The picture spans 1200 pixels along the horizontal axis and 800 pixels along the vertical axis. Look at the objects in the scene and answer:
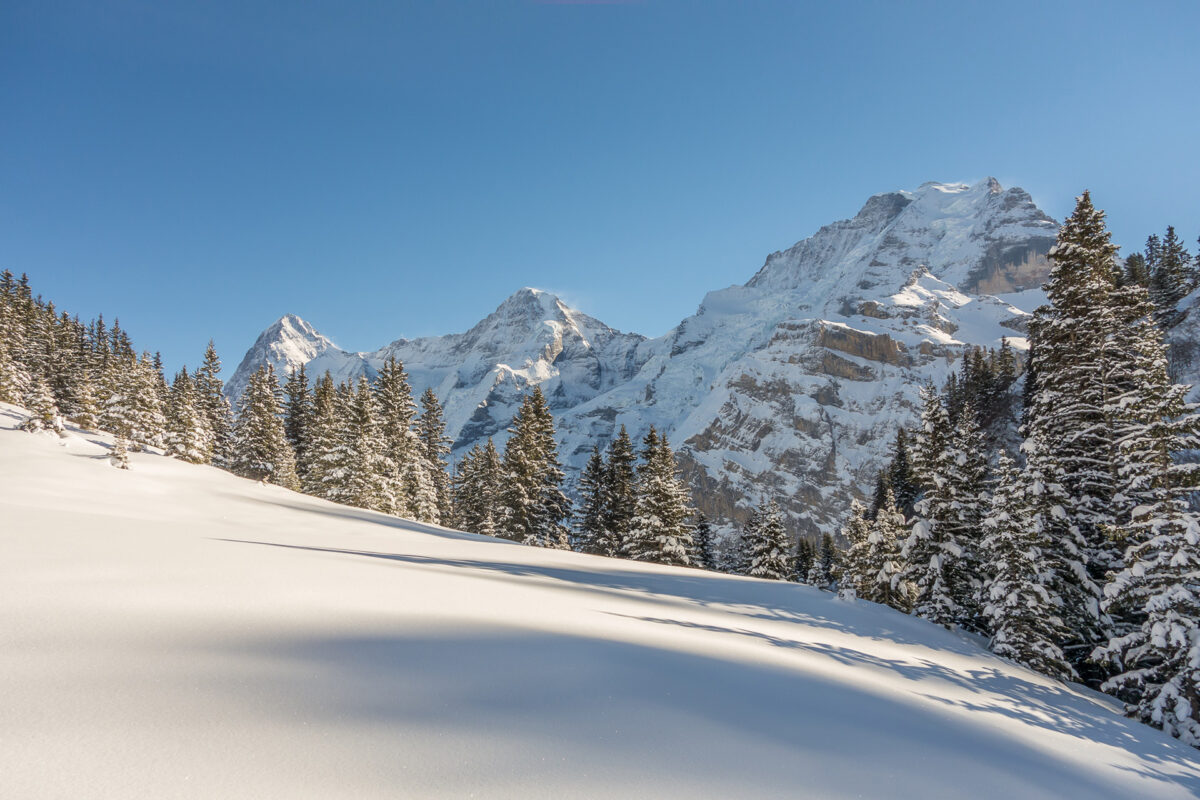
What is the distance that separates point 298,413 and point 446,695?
52170 mm

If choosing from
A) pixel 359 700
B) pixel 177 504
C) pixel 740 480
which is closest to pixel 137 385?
pixel 177 504

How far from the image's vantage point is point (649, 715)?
381 cm

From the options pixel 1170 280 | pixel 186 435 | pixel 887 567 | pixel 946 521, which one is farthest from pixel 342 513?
pixel 1170 280

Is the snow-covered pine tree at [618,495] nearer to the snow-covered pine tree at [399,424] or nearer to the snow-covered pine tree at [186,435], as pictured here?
the snow-covered pine tree at [399,424]

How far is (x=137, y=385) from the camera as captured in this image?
109 feet

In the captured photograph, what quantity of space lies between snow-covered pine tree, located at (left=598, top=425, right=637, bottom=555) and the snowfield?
994 inches

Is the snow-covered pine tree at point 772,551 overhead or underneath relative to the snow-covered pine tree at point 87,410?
underneath

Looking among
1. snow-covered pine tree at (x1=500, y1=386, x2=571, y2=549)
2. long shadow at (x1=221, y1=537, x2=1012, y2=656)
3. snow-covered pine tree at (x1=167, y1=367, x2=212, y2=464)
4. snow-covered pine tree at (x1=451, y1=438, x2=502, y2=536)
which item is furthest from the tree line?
snow-covered pine tree at (x1=167, y1=367, x2=212, y2=464)

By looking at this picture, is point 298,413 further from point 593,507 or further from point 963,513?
point 963,513

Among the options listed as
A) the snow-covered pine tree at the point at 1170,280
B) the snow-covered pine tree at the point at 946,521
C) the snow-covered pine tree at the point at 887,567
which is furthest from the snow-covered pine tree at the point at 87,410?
the snow-covered pine tree at the point at 1170,280

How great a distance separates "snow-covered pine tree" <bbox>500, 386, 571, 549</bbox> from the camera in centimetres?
3173

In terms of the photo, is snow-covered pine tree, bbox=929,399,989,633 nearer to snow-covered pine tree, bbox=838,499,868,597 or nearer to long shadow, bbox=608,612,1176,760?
snow-covered pine tree, bbox=838,499,868,597

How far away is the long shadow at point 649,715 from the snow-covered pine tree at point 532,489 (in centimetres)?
2646

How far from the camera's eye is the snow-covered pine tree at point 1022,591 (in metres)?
14.4
